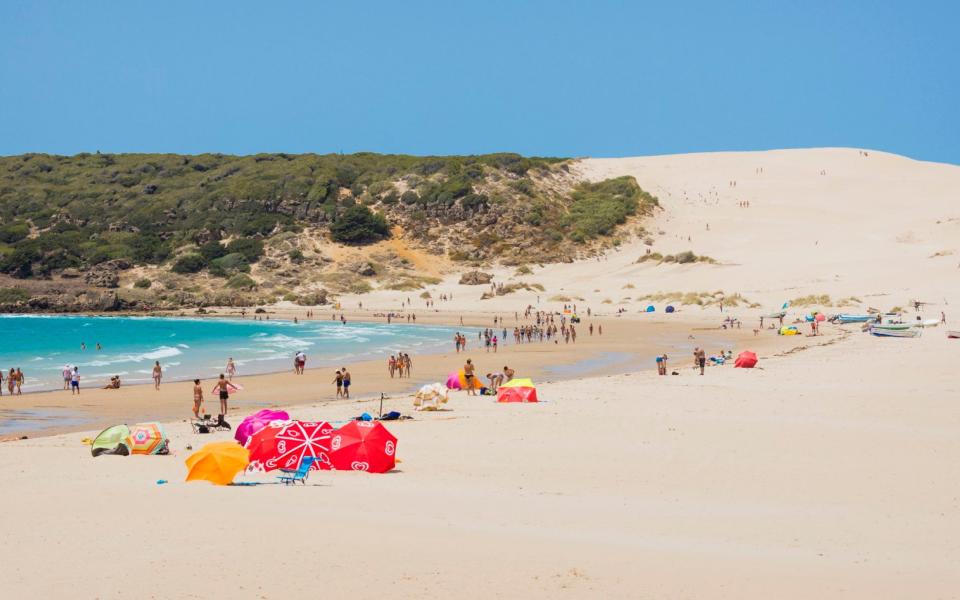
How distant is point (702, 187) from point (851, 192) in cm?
1551

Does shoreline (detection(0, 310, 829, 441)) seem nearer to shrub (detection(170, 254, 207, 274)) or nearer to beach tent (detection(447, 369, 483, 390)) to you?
beach tent (detection(447, 369, 483, 390))

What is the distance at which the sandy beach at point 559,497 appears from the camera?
7.93m

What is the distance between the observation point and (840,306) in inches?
2094

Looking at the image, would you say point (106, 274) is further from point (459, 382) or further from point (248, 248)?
point (459, 382)

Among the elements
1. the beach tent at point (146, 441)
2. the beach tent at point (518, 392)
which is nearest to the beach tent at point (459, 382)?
the beach tent at point (518, 392)

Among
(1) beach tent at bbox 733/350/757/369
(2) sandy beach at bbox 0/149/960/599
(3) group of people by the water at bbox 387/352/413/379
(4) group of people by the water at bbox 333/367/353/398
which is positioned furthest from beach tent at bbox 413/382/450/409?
(1) beach tent at bbox 733/350/757/369

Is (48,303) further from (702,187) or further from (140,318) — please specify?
(702,187)

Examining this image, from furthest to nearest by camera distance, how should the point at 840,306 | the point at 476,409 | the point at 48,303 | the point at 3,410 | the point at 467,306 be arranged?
1. the point at 48,303
2. the point at 467,306
3. the point at 840,306
4. the point at 3,410
5. the point at 476,409

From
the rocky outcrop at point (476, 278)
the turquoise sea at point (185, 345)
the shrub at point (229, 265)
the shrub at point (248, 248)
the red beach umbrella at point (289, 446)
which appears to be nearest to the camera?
the red beach umbrella at point (289, 446)

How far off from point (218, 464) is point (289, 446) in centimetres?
127

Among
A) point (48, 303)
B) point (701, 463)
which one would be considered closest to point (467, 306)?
point (48, 303)

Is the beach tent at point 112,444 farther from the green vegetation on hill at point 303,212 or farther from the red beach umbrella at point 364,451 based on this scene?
the green vegetation on hill at point 303,212

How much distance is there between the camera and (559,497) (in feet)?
37.1

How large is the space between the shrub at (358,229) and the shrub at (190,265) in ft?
38.8
